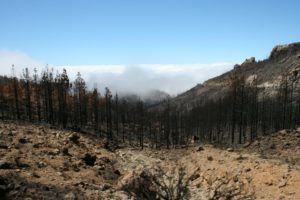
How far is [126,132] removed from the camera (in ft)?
353

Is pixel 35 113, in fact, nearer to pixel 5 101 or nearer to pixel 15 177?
pixel 5 101

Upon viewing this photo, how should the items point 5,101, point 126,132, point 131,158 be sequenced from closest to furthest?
point 131,158 → point 5,101 → point 126,132

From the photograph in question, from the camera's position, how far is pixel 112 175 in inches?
1521

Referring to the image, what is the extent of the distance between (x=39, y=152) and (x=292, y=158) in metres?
28.7

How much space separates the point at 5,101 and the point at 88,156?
206 ft

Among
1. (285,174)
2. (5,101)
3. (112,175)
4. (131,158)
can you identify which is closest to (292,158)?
(285,174)

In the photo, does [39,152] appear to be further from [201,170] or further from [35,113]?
[35,113]

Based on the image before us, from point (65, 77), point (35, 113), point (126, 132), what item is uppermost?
point (65, 77)

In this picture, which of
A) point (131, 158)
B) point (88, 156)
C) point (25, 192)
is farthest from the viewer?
point (131, 158)

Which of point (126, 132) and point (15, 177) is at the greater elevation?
point (15, 177)

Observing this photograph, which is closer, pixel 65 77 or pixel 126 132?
pixel 65 77

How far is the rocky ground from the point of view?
22664 millimetres

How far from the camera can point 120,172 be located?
42.4m

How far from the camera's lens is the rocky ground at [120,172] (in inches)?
892
